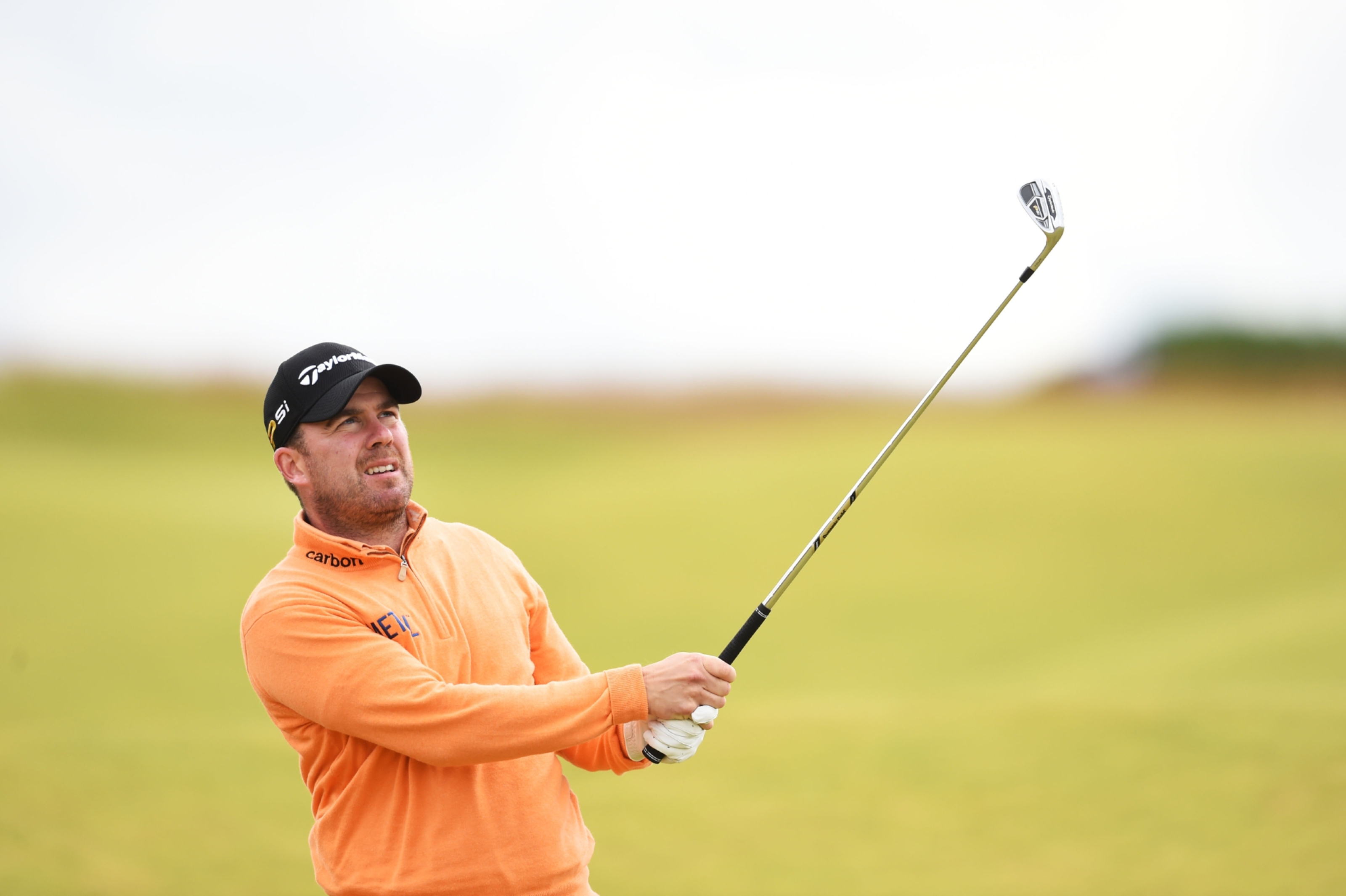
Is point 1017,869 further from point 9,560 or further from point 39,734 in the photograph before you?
point 9,560

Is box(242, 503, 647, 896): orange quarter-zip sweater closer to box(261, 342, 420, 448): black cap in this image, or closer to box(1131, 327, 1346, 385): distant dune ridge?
box(261, 342, 420, 448): black cap

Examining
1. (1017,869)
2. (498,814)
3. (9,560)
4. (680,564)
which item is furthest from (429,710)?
(9,560)

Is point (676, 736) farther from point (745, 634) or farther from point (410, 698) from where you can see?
point (410, 698)

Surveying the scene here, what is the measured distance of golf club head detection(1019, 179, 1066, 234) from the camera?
2297 mm

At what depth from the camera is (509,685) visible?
79.0 inches

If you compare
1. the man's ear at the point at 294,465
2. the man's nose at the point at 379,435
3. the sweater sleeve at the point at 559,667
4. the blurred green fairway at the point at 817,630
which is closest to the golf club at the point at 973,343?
the sweater sleeve at the point at 559,667

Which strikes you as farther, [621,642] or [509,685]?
[621,642]

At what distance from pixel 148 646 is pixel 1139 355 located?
439 inches

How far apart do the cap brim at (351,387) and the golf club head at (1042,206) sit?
1.32 meters

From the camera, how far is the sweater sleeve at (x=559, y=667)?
91.4 inches

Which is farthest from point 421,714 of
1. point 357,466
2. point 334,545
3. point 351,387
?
point 351,387

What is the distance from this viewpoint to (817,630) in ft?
29.8

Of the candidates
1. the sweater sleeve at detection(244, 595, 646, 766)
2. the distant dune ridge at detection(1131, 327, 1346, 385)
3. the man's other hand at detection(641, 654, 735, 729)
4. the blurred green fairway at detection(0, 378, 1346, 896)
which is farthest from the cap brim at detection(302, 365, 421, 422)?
the distant dune ridge at detection(1131, 327, 1346, 385)

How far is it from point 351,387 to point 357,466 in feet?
0.52
